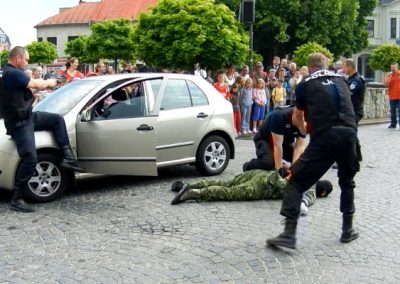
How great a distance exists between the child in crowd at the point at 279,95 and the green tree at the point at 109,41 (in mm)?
30368

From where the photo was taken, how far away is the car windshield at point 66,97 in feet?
26.9

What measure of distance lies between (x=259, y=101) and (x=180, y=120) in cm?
717

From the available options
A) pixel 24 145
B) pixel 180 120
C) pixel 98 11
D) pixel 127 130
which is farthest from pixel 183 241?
pixel 98 11

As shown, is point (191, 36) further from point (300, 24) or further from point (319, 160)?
point (300, 24)

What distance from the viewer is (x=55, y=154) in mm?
7781

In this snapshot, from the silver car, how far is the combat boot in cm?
95

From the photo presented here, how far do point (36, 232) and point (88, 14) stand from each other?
77798mm

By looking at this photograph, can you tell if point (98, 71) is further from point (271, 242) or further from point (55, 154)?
point (271, 242)

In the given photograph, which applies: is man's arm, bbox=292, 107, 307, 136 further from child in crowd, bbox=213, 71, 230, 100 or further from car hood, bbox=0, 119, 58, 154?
child in crowd, bbox=213, 71, 230, 100

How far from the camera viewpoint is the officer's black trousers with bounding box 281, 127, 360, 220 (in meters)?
5.49

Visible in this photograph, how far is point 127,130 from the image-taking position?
819 centimetres

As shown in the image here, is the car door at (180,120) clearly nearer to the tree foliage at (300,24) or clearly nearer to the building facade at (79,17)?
the tree foliage at (300,24)

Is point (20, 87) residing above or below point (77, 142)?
above

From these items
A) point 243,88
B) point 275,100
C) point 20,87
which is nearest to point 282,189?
point 20,87
